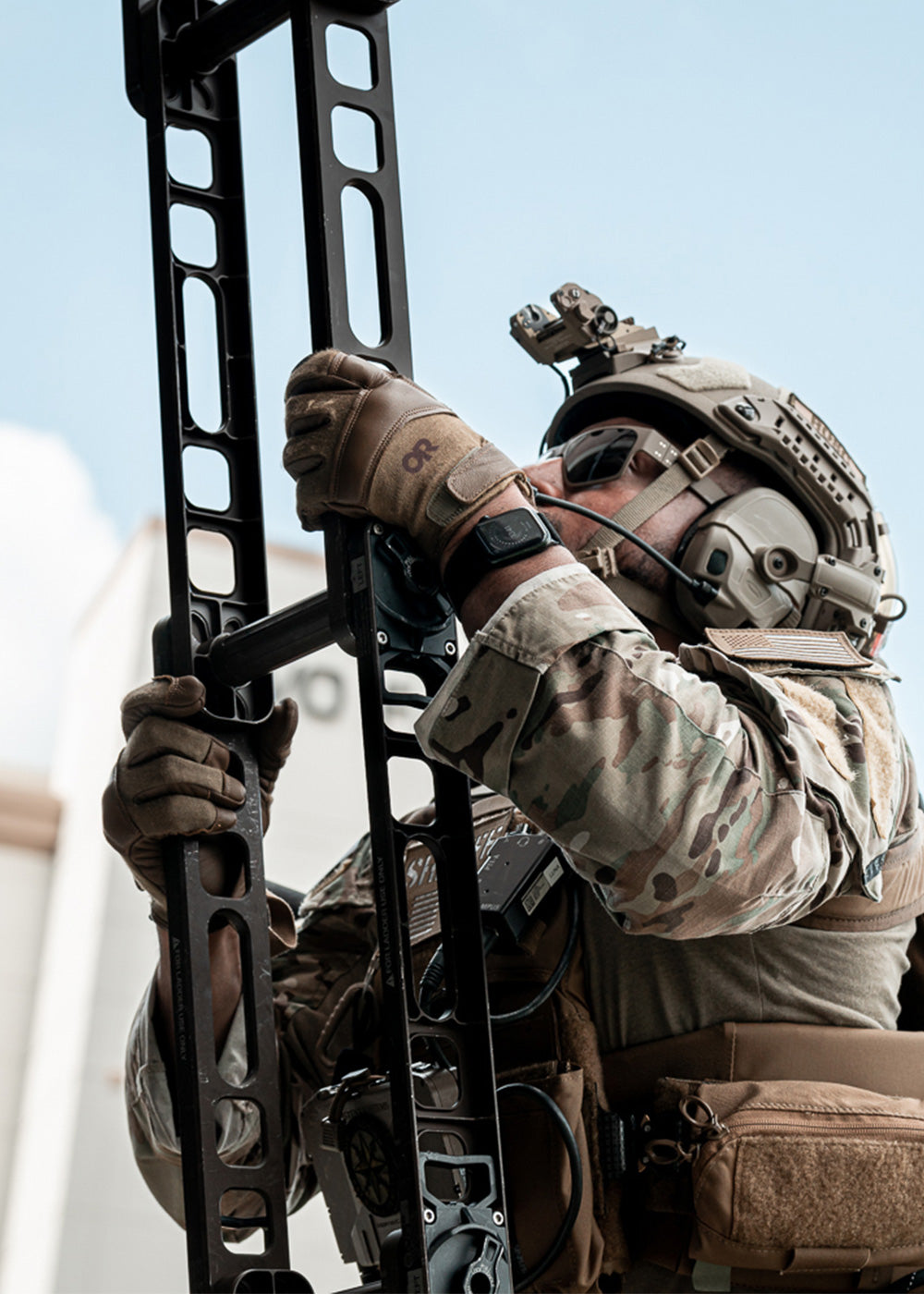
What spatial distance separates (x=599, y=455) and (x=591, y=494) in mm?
83

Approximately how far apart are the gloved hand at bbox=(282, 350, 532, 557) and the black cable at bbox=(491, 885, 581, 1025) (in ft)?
2.17

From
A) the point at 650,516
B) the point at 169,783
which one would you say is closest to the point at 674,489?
the point at 650,516

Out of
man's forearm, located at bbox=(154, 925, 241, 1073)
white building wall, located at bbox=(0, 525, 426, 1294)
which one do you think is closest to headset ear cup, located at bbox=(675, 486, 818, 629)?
man's forearm, located at bbox=(154, 925, 241, 1073)

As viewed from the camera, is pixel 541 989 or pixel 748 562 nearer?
pixel 541 989

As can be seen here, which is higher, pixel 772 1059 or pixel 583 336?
pixel 583 336

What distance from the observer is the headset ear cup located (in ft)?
8.65

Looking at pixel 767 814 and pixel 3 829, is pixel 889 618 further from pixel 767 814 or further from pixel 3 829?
pixel 3 829

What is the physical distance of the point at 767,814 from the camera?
1968 mm

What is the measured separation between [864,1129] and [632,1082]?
1.15ft

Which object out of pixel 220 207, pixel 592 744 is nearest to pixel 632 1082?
pixel 592 744

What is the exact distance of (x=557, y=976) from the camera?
235cm

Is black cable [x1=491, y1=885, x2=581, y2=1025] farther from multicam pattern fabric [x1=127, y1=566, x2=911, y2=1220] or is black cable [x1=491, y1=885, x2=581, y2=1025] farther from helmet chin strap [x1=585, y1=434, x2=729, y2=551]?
helmet chin strap [x1=585, y1=434, x2=729, y2=551]

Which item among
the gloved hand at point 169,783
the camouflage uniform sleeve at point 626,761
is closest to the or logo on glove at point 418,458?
the camouflage uniform sleeve at point 626,761

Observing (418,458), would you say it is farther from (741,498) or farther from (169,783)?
(741,498)
